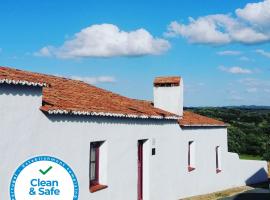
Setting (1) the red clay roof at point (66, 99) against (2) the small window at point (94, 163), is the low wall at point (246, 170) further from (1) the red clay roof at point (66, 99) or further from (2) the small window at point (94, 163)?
(2) the small window at point (94, 163)

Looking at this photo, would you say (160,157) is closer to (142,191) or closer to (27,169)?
(142,191)

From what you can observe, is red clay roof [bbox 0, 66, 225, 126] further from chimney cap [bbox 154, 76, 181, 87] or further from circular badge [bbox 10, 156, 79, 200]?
circular badge [bbox 10, 156, 79, 200]

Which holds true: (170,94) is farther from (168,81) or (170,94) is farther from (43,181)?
(43,181)

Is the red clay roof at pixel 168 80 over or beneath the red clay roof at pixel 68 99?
over

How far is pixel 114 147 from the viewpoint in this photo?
12.7 metres

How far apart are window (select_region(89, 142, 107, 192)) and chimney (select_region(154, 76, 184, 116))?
6.62 metres

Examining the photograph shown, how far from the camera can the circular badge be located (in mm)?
5609

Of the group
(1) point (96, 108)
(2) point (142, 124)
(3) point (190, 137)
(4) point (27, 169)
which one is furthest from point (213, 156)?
(4) point (27, 169)

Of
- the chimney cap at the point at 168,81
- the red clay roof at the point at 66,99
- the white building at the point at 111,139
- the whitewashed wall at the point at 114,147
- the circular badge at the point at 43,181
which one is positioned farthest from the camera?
the chimney cap at the point at 168,81

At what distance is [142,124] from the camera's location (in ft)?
47.0

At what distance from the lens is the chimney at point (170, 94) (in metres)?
18.4

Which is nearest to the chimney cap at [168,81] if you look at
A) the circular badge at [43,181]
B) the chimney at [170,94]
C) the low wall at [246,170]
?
the chimney at [170,94]

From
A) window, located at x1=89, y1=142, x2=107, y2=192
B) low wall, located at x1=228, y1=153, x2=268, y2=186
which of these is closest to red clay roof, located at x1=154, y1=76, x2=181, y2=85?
low wall, located at x1=228, y1=153, x2=268, y2=186

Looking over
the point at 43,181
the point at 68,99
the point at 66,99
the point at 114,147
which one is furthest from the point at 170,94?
the point at 43,181
